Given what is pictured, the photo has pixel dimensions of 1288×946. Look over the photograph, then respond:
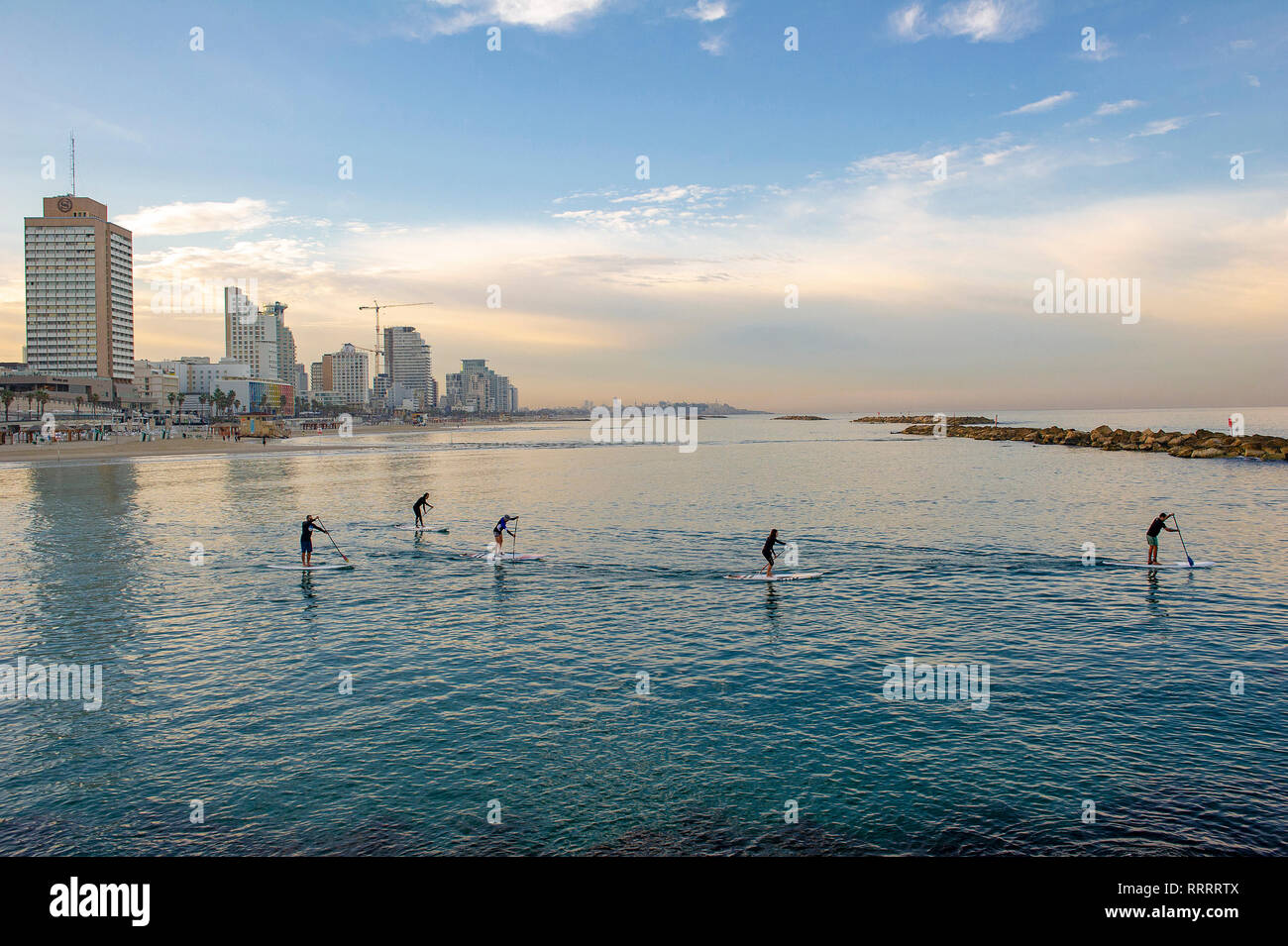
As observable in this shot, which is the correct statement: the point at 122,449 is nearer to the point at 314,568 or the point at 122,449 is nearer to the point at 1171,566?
the point at 314,568

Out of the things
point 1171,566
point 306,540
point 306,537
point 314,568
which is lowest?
point 1171,566

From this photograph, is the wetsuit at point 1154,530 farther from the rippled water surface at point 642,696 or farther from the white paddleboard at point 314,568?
the white paddleboard at point 314,568

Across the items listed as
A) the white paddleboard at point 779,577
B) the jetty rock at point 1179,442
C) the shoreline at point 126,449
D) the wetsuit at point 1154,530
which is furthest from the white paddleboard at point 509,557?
the jetty rock at point 1179,442

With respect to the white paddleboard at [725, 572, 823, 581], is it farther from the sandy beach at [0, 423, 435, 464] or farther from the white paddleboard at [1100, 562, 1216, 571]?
the sandy beach at [0, 423, 435, 464]

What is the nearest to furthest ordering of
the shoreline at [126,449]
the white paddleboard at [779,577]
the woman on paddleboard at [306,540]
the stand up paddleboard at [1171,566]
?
the white paddleboard at [779,577]
the woman on paddleboard at [306,540]
the stand up paddleboard at [1171,566]
the shoreline at [126,449]

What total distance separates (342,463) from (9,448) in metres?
60.2

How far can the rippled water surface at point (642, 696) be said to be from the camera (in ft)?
45.3

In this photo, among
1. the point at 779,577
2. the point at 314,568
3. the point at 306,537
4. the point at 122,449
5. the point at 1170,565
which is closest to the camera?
the point at 779,577

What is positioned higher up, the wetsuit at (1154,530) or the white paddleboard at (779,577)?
the wetsuit at (1154,530)

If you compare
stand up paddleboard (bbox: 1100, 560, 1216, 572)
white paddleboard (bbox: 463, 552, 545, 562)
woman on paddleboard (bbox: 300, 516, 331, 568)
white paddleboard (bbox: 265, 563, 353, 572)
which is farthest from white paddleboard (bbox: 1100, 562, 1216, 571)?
woman on paddleboard (bbox: 300, 516, 331, 568)

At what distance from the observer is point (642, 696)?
20141 millimetres

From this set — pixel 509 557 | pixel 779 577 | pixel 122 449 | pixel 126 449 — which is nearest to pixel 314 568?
pixel 509 557

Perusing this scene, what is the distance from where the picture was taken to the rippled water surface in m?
13.8
